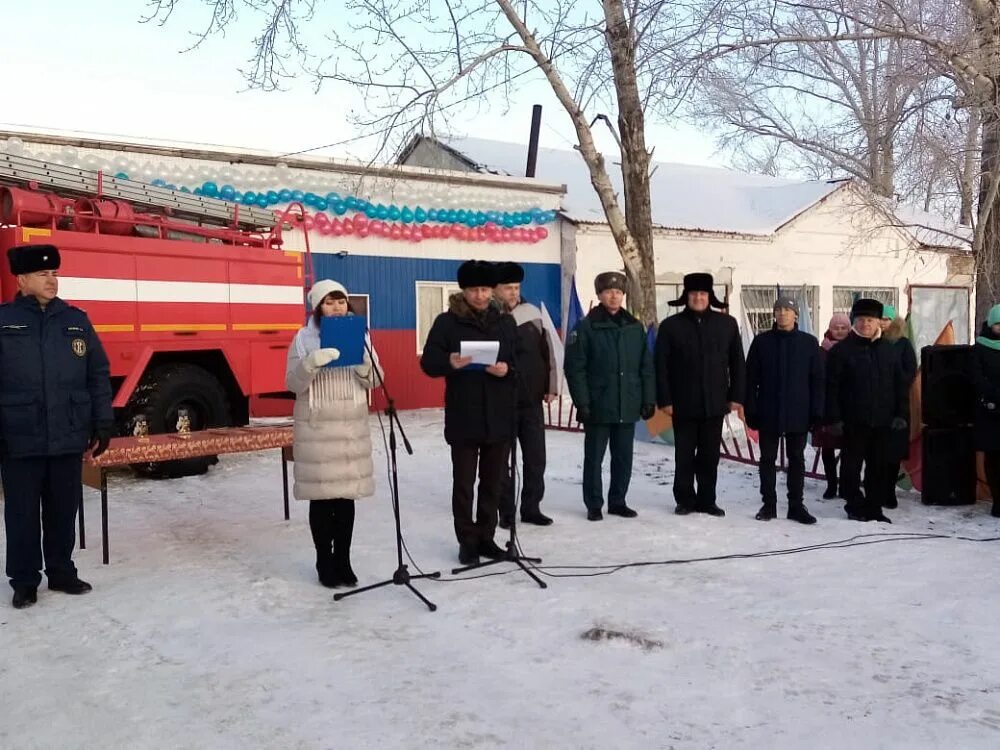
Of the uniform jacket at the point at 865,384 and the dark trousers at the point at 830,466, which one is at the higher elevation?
the uniform jacket at the point at 865,384

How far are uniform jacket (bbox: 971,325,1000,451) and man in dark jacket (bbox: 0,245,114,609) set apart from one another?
5987mm

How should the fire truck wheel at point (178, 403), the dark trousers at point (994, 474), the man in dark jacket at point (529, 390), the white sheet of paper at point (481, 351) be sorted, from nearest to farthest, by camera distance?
the white sheet of paper at point (481, 351) → the man in dark jacket at point (529, 390) → the dark trousers at point (994, 474) → the fire truck wheel at point (178, 403)

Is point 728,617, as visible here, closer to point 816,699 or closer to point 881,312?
point 816,699

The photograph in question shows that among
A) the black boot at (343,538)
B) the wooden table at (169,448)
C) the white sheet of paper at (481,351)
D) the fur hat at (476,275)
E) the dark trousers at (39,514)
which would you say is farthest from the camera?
the wooden table at (169,448)

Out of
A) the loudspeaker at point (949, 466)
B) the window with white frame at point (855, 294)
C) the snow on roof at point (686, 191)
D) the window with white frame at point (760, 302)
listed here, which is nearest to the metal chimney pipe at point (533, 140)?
the snow on roof at point (686, 191)

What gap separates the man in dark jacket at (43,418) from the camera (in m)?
4.75

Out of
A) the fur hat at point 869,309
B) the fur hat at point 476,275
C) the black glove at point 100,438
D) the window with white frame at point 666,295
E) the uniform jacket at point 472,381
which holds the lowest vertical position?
the black glove at point 100,438

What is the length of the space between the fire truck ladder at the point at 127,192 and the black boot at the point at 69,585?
3.92 metres

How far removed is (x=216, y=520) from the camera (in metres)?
6.85

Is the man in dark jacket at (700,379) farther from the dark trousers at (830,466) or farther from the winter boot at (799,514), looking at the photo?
the dark trousers at (830,466)

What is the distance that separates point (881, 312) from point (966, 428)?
1.31 meters

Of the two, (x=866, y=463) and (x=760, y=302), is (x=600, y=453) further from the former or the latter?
(x=760, y=302)

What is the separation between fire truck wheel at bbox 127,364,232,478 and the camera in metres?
8.18

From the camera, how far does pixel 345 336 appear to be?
475cm
